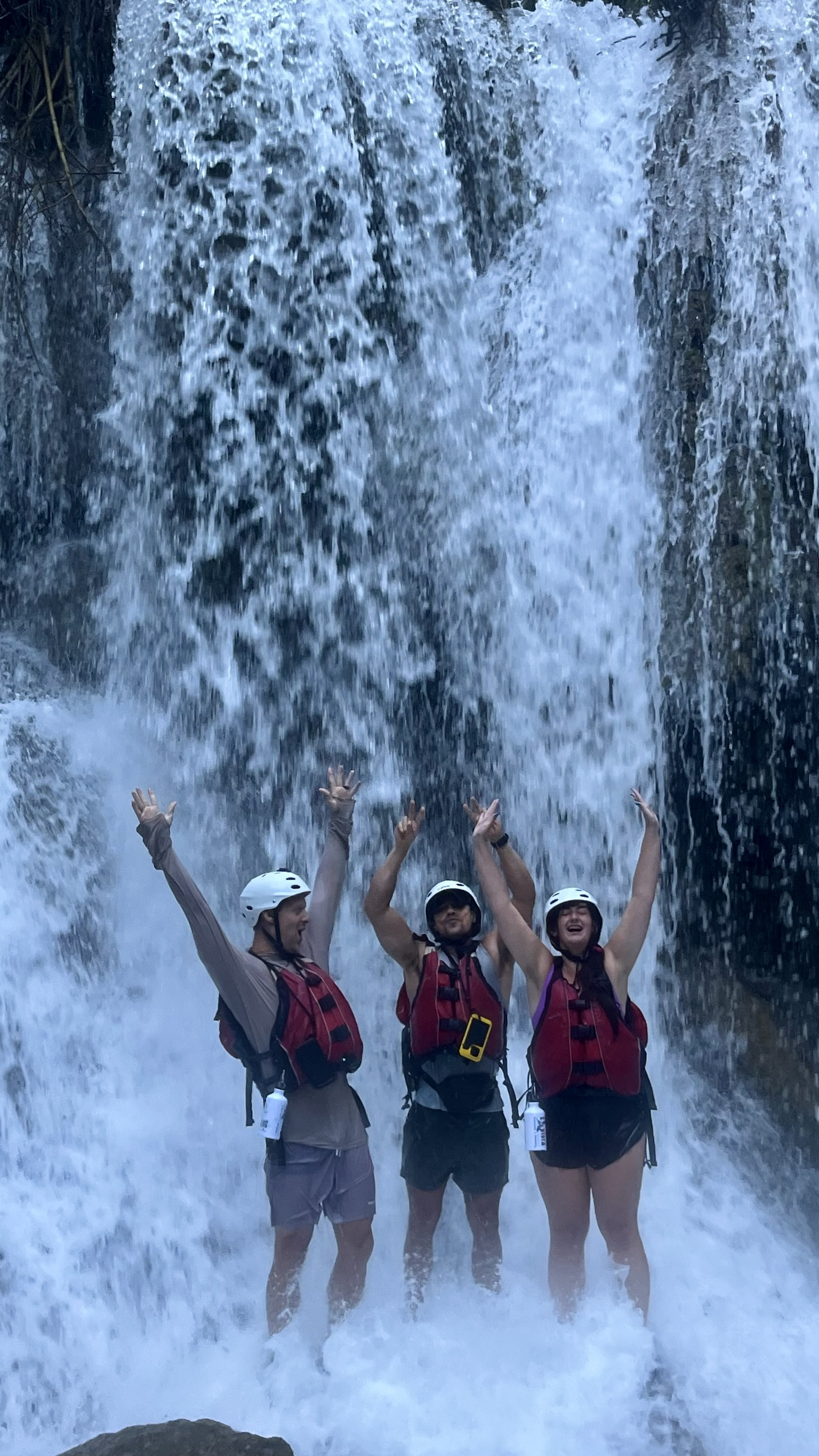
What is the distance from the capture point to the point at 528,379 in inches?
257

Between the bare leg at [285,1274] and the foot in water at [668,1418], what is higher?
the bare leg at [285,1274]

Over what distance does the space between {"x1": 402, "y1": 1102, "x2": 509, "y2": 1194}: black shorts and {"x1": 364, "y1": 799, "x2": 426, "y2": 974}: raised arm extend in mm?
511

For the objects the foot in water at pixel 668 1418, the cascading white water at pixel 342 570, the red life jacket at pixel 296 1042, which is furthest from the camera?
the cascading white water at pixel 342 570

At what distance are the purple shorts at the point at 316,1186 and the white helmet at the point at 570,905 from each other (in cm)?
94

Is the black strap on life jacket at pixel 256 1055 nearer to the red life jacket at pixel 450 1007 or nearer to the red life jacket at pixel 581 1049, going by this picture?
the red life jacket at pixel 450 1007

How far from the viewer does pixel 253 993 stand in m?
3.98

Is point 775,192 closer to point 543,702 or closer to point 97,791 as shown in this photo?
point 543,702

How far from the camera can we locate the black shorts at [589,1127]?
3.99 meters

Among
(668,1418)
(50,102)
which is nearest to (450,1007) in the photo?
(668,1418)

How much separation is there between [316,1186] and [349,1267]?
33cm

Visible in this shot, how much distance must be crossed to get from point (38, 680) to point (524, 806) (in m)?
2.55

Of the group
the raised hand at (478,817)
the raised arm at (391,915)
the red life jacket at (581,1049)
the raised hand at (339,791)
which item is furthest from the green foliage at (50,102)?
the red life jacket at (581,1049)

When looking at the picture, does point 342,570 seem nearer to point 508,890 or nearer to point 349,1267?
point 508,890

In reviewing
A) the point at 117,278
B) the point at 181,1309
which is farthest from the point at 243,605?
the point at 181,1309
